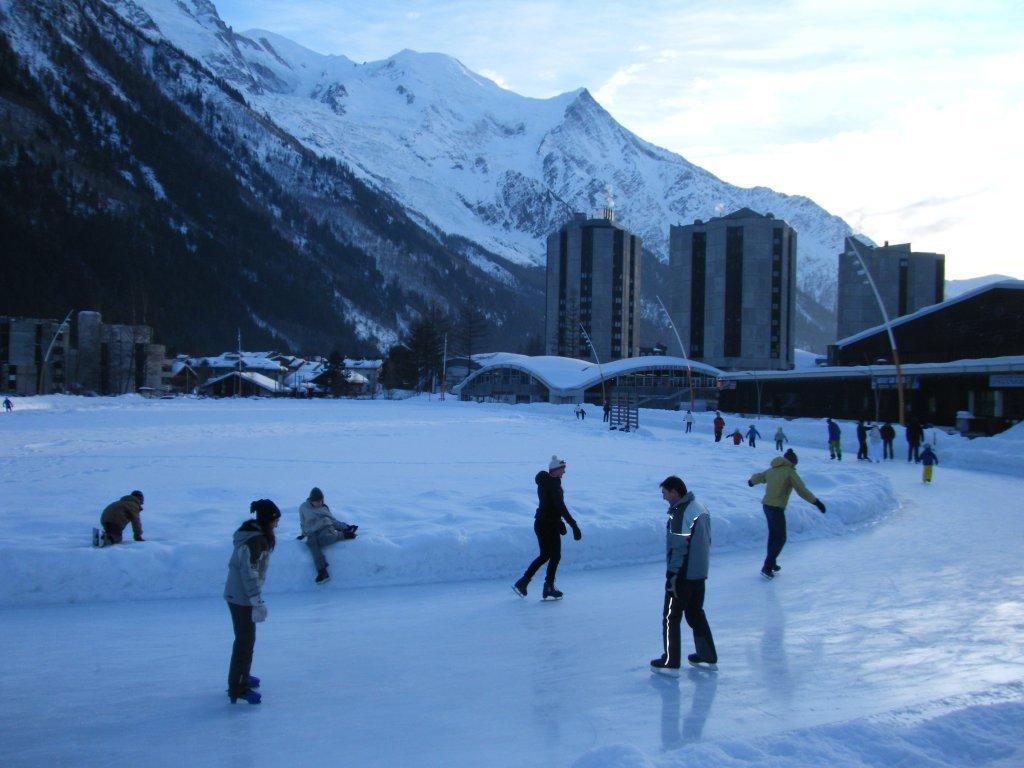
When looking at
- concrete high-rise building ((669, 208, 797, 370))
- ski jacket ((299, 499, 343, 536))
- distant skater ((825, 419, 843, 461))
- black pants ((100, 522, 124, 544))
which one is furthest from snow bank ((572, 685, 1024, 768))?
concrete high-rise building ((669, 208, 797, 370))

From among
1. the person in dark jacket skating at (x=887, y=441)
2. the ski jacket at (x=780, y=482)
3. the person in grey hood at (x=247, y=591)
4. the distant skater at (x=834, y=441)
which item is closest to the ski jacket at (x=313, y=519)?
the person in grey hood at (x=247, y=591)

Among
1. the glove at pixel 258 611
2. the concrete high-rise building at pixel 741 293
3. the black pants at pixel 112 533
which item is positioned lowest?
the black pants at pixel 112 533

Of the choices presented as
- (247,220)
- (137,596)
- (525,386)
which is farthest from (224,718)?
(247,220)

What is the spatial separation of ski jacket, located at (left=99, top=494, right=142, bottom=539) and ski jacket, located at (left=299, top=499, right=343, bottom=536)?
6.86 ft

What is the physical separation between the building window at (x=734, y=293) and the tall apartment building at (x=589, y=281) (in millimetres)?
34419

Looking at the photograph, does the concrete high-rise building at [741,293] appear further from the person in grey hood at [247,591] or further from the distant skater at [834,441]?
the person in grey hood at [247,591]

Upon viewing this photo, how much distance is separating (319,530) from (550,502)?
3.00 m

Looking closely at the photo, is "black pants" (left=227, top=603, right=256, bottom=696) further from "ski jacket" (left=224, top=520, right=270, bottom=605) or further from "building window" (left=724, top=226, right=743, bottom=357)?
"building window" (left=724, top=226, right=743, bottom=357)

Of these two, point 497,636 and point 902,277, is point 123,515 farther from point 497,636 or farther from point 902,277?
point 902,277

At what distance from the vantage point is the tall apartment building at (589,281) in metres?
143

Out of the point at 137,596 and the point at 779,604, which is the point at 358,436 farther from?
the point at 779,604

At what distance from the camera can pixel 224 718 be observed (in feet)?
17.7

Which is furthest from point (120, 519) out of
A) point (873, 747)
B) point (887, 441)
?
point (887, 441)

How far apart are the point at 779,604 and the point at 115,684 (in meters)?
6.41
